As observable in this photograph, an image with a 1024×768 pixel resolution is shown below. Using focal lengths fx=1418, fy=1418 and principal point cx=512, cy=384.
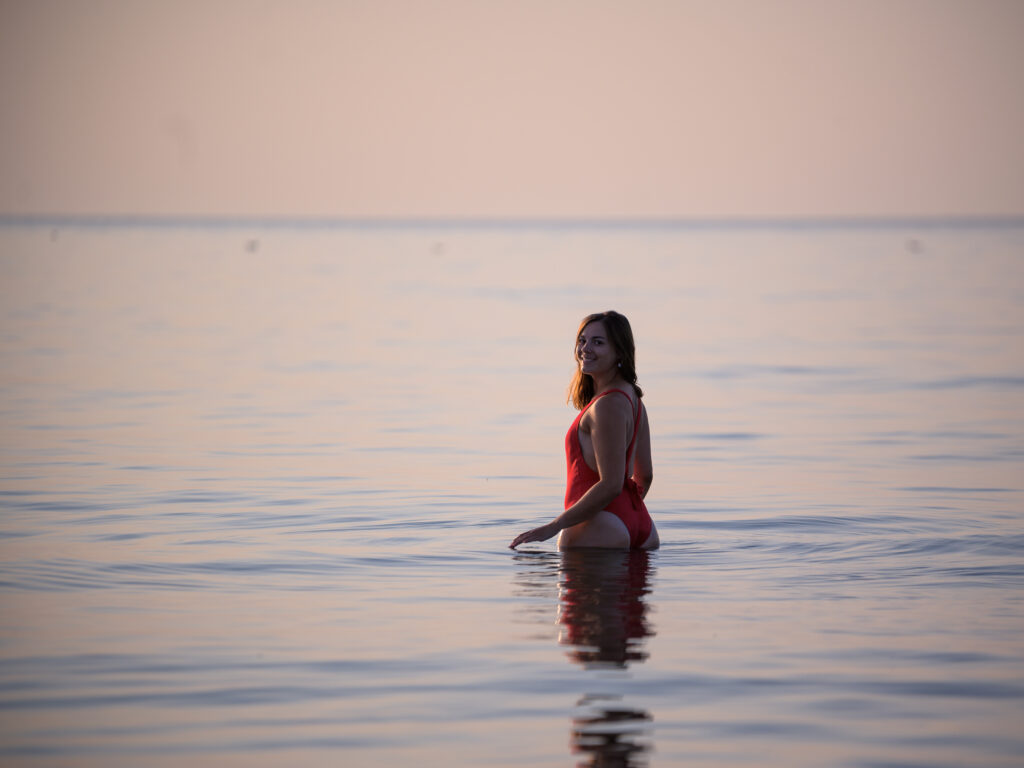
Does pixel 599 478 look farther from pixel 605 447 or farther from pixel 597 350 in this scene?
pixel 597 350

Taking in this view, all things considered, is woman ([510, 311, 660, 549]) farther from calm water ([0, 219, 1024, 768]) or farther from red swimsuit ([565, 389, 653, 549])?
calm water ([0, 219, 1024, 768])

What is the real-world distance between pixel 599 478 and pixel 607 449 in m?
0.37

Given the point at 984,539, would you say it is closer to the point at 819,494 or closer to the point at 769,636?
the point at 819,494

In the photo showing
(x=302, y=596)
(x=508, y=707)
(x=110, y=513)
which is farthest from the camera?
(x=110, y=513)

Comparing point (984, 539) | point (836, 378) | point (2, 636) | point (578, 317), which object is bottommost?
point (2, 636)

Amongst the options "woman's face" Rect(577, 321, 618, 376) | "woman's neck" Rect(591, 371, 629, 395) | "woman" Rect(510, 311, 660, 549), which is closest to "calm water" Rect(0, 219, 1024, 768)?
"woman" Rect(510, 311, 660, 549)

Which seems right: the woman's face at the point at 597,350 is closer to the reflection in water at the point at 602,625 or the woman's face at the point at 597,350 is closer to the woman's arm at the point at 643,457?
the woman's arm at the point at 643,457

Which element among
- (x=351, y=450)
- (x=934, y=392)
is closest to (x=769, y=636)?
(x=351, y=450)

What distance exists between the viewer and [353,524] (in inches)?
429

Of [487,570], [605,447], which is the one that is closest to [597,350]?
[605,447]

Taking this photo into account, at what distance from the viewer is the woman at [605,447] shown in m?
8.66

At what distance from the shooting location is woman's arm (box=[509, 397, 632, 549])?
8641 millimetres

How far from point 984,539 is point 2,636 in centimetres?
672

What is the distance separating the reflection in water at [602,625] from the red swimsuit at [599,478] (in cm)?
27
